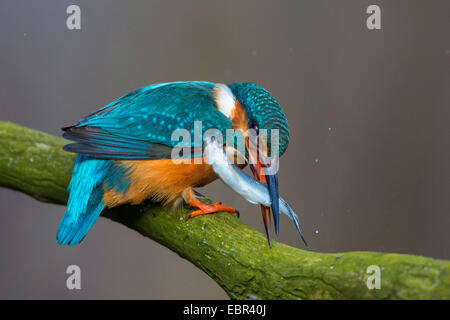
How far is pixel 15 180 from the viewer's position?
2.27 m

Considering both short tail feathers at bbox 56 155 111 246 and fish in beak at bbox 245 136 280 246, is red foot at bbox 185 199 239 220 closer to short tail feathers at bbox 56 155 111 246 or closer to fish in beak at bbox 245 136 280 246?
fish in beak at bbox 245 136 280 246

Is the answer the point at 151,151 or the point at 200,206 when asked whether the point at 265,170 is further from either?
the point at 151,151

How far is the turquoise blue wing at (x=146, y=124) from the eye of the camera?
1.82 meters

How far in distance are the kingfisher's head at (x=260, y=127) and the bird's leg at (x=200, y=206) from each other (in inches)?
5.3

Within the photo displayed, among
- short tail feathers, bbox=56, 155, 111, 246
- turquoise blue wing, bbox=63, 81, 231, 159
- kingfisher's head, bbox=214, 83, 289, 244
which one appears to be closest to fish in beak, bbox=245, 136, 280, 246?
kingfisher's head, bbox=214, 83, 289, 244

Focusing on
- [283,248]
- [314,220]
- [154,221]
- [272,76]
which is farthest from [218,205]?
[272,76]

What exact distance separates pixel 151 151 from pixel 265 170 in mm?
391

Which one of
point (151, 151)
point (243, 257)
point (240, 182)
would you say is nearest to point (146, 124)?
point (151, 151)

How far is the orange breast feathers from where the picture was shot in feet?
6.06

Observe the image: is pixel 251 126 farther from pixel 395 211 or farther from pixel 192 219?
pixel 395 211

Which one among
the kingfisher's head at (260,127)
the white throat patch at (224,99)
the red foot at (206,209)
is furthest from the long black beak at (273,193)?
the white throat patch at (224,99)

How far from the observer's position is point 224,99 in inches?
77.6

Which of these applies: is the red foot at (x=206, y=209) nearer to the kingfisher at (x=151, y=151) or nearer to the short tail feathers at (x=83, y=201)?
the kingfisher at (x=151, y=151)

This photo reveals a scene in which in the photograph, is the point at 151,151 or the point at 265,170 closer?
the point at 265,170
